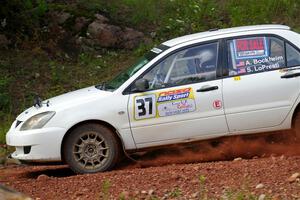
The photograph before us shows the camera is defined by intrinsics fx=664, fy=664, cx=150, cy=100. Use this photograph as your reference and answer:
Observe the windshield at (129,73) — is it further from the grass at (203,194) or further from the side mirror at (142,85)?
the grass at (203,194)

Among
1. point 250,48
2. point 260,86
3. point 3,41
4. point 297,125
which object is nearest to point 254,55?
point 250,48

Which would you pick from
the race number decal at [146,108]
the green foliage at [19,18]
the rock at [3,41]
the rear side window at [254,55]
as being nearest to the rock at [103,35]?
the green foliage at [19,18]

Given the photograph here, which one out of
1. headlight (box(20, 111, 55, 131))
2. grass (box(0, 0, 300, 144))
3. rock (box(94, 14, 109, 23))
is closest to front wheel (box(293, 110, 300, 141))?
headlight (box(20, 111, 55, 131))

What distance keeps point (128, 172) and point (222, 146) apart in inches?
61.6

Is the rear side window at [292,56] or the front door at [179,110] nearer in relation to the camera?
the front door at [179,110]

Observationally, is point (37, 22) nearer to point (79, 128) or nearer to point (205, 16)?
point (205, 16)

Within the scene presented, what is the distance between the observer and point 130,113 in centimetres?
830

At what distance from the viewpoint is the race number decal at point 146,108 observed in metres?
8.28

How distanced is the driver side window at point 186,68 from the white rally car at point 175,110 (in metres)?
0.01

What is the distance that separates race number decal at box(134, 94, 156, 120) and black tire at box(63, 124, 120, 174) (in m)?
0.42

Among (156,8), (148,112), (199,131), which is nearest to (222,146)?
(199,131)

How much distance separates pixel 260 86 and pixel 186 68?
0.96m

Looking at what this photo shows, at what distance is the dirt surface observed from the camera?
6.28 m

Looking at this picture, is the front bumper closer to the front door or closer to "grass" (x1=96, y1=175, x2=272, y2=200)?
the front door
